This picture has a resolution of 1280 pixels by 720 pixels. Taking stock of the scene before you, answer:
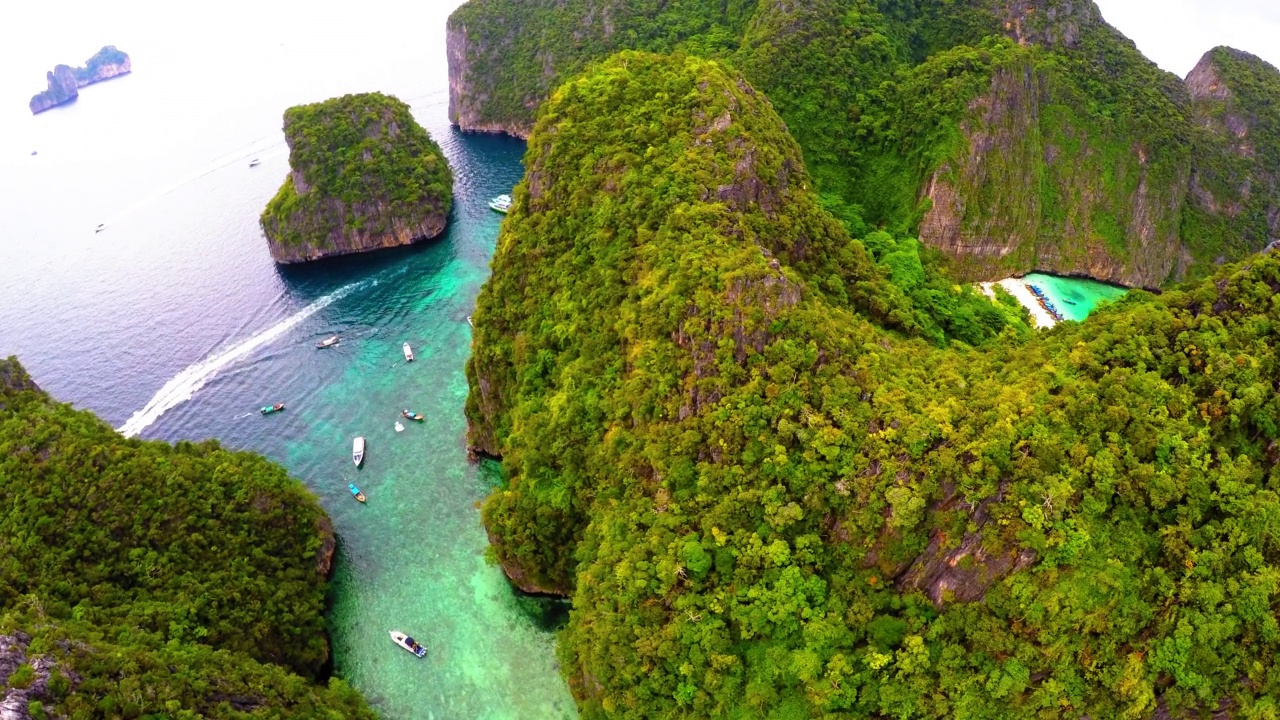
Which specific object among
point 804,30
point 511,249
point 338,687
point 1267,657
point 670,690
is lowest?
point 338,687

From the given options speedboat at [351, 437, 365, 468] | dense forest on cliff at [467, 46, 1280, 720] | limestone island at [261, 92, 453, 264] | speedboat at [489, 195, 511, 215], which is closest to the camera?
dense forest on cliff at [467, 46, 1280, 720]

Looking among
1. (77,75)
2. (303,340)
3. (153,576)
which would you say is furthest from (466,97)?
(77,75)

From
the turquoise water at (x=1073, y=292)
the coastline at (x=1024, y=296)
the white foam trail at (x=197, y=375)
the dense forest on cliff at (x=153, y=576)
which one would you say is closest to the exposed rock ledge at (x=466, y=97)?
the white foam trail at (x=197, y=375)

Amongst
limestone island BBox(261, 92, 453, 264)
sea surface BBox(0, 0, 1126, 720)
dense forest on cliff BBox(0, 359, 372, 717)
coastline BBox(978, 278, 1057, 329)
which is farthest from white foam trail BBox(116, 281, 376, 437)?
coastline BBox(978, 278, 1057, 329)

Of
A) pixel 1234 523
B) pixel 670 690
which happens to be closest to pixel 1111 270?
pixel 1234 523

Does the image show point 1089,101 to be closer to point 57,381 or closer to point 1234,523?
point 1234,523

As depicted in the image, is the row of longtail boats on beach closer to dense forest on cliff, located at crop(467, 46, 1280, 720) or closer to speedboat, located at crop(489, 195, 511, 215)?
dense forest on cliff, located at crop(467, 46, 1280, 720)
